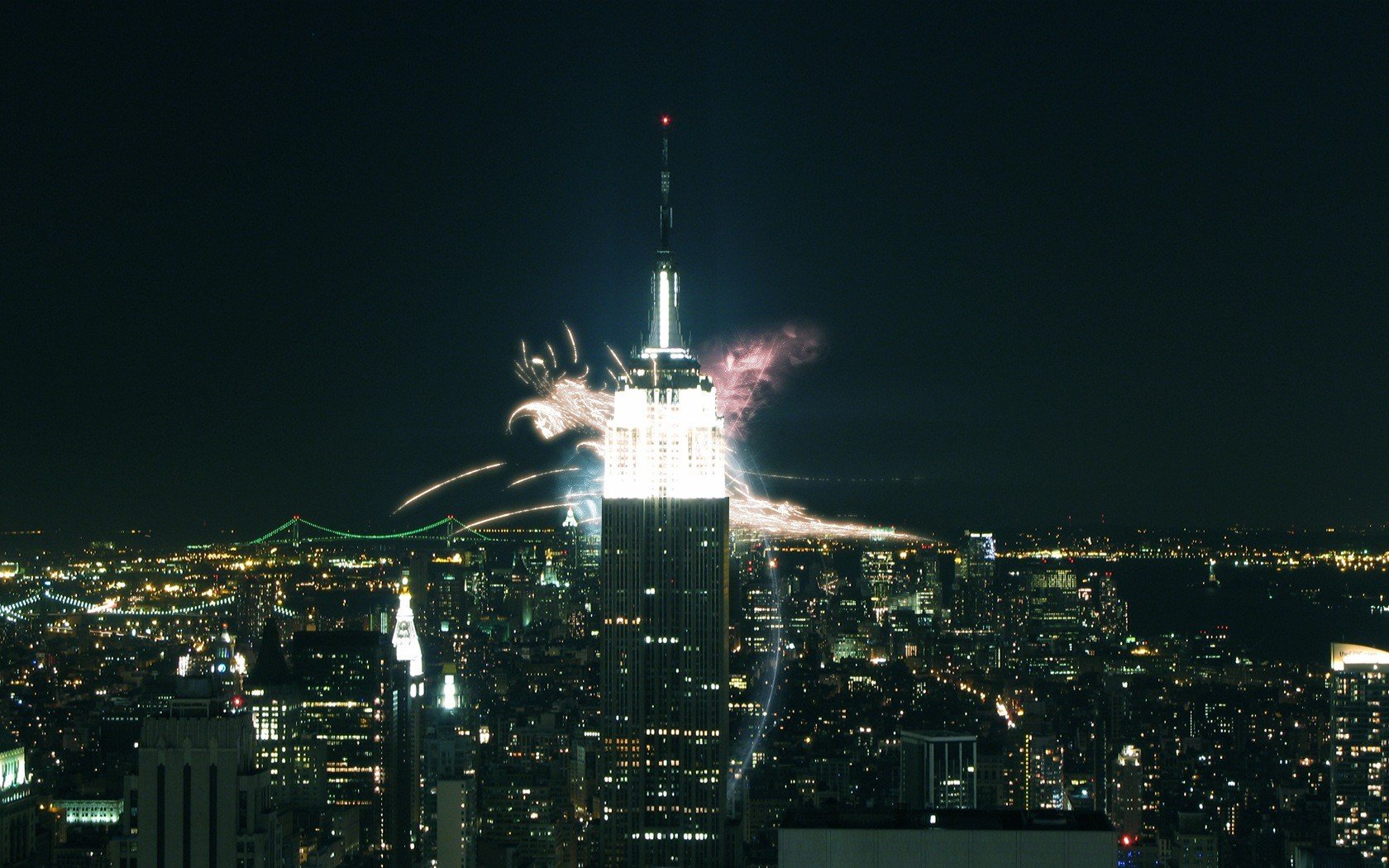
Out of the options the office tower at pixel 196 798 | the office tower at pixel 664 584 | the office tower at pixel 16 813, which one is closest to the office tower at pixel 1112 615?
the office tower at pixel 664 584

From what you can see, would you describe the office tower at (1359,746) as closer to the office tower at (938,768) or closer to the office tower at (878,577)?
the office tower at (938,768)

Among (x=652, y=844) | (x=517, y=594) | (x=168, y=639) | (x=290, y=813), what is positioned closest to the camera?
(x=290, y=813)

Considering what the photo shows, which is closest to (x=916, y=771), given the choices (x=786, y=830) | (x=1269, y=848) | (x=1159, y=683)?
(x=1269, y=848)

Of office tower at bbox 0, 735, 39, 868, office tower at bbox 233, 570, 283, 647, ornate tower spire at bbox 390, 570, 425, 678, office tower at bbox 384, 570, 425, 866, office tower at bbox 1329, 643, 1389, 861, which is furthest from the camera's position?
ornate tower spire at bbox 390, 570, 425, 678

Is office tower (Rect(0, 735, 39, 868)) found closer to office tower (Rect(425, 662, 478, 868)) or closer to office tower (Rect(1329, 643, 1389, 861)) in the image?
office tower (Rect(425, 662, 478, 868))

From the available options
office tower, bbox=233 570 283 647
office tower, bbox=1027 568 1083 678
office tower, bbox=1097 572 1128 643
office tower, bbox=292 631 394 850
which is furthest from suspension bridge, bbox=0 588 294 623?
office tower, bbox=1097 572 1128 643

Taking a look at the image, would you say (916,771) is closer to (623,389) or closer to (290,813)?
(623,389)

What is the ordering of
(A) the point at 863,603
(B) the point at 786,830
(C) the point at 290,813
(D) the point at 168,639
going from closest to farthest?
1. (B) the point at 786,830
2. (C) the point at 290,813
3. (D) the point at 168,639
4. (A) the point at 863,603
